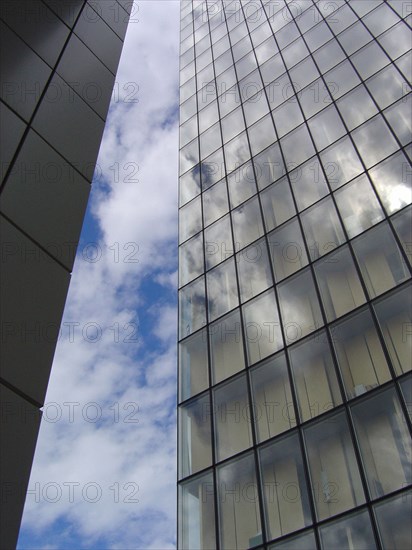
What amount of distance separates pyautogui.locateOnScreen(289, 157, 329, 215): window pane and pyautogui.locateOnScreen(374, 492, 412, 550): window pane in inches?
413

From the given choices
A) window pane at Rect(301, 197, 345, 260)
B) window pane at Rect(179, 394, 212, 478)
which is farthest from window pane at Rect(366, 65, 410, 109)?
window pane at Rect(179, 394, 212, 478)

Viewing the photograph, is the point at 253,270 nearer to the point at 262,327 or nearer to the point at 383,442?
the point at 262,327

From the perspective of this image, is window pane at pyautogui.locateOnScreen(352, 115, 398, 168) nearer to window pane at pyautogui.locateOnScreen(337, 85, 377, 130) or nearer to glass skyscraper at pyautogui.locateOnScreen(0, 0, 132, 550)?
window pane at pyautogui.locateOnScreen(337, 85, 377, 130)

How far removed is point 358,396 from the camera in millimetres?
13000

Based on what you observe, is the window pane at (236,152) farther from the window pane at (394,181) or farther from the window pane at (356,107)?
the window pane at (394,181)

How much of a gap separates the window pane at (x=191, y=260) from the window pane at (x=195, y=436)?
5.89 metres

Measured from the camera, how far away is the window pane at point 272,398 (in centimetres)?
1414

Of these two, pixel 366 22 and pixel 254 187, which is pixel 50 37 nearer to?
pixel 254 187

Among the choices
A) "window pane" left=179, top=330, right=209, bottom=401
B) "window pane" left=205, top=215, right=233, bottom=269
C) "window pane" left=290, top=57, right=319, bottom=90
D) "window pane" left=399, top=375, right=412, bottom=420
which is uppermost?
"window pane" left=290, top=57, right=319, bottom=90

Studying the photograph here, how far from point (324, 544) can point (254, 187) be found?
45.2ft

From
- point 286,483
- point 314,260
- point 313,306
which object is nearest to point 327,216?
point 314,260

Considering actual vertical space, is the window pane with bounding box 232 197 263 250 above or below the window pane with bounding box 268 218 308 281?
above

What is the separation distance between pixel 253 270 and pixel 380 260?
4840 millimetres

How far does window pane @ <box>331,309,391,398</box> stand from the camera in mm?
13078
